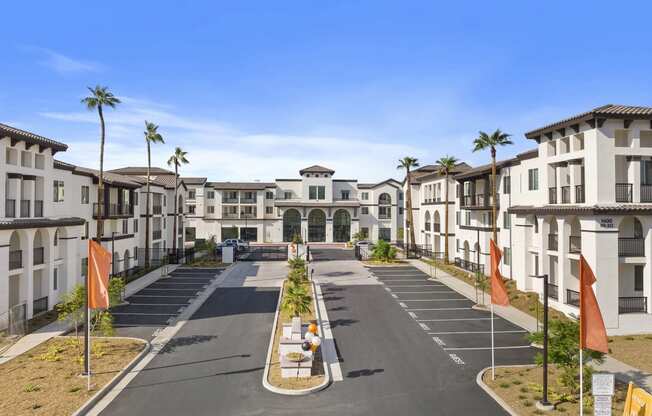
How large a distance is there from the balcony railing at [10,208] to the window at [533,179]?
35.7 m

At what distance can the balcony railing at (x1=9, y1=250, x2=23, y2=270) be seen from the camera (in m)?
24.6

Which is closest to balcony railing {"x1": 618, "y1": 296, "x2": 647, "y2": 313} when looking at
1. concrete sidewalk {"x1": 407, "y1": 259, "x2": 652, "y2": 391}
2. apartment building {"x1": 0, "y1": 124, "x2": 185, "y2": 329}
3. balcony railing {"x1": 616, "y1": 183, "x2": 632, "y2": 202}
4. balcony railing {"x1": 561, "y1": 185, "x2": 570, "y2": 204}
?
concrete sidewalk {"x1": 407, "y1": 259, "x2": 652, "y2": 391}

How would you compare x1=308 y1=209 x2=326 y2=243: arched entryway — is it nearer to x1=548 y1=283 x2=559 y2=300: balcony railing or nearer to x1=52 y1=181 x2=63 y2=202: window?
x1=52 y1=181 x2=63 y2=202: window

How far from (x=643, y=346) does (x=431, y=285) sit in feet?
60.9

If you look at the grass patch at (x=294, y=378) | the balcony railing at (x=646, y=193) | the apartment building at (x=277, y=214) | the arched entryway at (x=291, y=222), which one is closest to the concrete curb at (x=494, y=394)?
the grass patch at (x=294, y=378)

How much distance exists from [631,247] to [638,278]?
8.82 feet

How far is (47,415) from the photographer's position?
13.7 m

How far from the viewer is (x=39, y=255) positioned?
27.2m

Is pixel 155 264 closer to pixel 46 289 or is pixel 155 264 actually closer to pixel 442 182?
pixel 46 289

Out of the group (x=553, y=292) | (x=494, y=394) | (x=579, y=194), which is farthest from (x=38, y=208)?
(x=553, y=292)

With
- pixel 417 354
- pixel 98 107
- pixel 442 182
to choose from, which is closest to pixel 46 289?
pixel 98 107

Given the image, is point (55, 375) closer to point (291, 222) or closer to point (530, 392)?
point (530, 392)

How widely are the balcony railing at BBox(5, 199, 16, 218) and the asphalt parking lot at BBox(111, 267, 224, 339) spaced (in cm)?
852

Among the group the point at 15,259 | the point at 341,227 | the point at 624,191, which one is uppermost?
the point at 624,191
